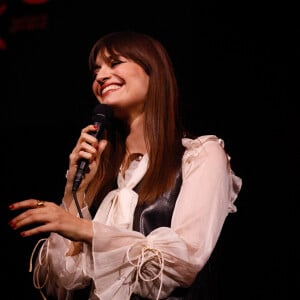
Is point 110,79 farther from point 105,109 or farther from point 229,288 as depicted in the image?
point 229,288

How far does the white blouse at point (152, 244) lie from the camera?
3.62 feet

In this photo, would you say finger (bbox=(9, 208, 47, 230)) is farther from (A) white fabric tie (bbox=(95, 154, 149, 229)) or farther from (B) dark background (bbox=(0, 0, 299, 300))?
(B) dark background (bbox=(0, 0, 299, 300))

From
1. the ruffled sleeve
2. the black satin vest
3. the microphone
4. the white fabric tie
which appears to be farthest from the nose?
the ruffled sleeve

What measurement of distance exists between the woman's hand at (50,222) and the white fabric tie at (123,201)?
243 mm

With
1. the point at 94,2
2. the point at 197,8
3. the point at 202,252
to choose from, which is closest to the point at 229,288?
the point at 202,252

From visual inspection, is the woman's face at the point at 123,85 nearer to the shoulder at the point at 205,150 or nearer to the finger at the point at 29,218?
the shoulder at the point at 205,150

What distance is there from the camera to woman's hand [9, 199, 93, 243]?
3.33 ft

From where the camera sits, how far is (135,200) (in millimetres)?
1374

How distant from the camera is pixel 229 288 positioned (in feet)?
5.44

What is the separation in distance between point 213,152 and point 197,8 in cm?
83

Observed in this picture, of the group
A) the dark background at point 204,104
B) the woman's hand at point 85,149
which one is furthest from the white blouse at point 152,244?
the dark background at point 204,104

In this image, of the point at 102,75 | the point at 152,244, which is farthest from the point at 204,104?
the point at 152,244

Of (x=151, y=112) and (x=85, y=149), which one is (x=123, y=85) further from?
(x=85, y=149)

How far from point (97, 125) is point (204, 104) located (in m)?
0.64
